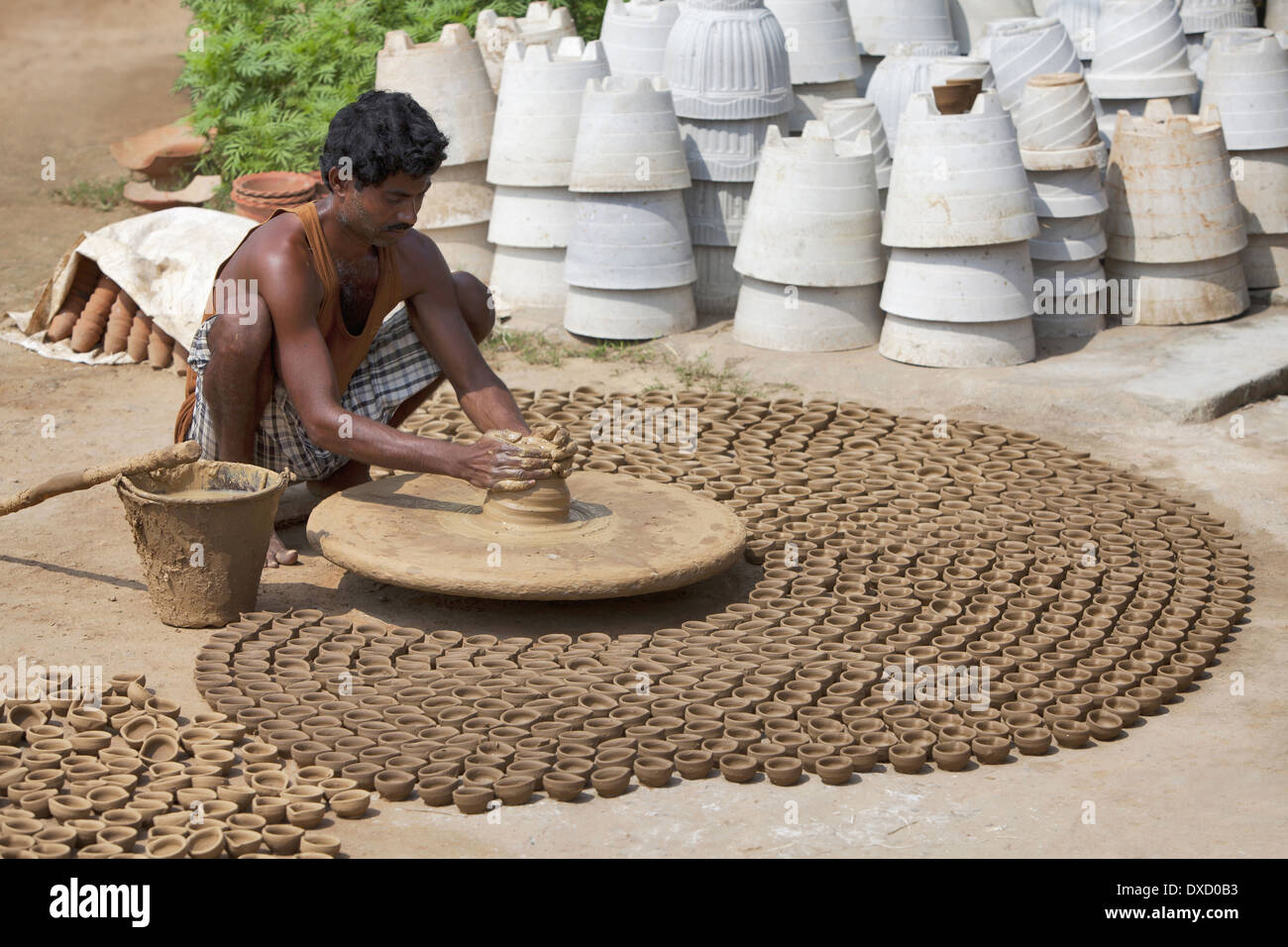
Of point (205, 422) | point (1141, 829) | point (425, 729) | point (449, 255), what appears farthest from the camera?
point (449, 255)

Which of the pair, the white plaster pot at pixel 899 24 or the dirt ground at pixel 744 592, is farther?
the white plaster pot at pixel 899 24

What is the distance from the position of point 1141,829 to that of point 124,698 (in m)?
2.51

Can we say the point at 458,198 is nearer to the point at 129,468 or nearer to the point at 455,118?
the point at 455,118

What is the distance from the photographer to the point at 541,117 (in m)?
7.50

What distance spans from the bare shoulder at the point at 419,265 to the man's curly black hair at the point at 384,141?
0.41m

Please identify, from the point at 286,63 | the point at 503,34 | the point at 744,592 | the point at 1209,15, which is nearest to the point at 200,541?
the point at 744,592

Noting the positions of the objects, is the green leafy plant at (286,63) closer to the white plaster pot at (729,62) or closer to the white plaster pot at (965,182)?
the white plaster pot at (729,62)

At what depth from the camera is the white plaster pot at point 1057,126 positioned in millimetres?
7086

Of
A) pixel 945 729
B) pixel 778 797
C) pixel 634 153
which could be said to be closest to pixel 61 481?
pixel 778 797

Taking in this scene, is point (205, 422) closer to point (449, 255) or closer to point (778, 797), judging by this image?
point (778, 797)

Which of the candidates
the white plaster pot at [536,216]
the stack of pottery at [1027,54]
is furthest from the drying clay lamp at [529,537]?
the stack of pottery at [1027,54]

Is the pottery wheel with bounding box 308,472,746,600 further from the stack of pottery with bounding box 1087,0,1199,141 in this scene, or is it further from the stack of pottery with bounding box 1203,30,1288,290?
the stack of pottery with bounding box 1087,0,1199,141

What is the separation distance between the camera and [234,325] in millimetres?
4340

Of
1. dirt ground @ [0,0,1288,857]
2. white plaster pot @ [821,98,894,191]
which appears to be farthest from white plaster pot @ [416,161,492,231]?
white plaster pot @ [821,98,894,191]
